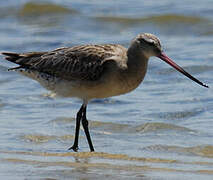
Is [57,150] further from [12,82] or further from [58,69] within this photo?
[12,82]

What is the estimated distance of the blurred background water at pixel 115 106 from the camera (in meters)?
7.53

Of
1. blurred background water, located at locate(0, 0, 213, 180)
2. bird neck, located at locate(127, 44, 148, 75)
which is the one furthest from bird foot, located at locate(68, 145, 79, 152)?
bird neck, located at locate(127, 44, 148, 75)

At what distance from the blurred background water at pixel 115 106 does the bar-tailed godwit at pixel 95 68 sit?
0.68 meters

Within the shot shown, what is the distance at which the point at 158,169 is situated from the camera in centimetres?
727

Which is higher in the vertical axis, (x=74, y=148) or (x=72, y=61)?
(x=72, y=61)

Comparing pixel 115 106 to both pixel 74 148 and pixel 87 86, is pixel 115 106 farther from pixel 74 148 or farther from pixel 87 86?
pixel 74 148

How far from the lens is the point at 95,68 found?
28.7 ft

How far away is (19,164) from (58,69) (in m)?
2.03

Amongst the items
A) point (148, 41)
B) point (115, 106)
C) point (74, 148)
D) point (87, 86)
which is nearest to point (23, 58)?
point (87, 86)

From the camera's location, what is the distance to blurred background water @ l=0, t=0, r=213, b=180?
7531 millimetres

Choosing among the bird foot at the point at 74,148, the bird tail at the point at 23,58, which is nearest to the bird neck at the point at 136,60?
the bird foot at the point at 74,148

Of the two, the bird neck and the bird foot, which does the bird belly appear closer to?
the bird neck

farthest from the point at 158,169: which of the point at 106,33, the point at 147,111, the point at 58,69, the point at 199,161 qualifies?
the point at 106,33

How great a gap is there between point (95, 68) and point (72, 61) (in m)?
0.46
